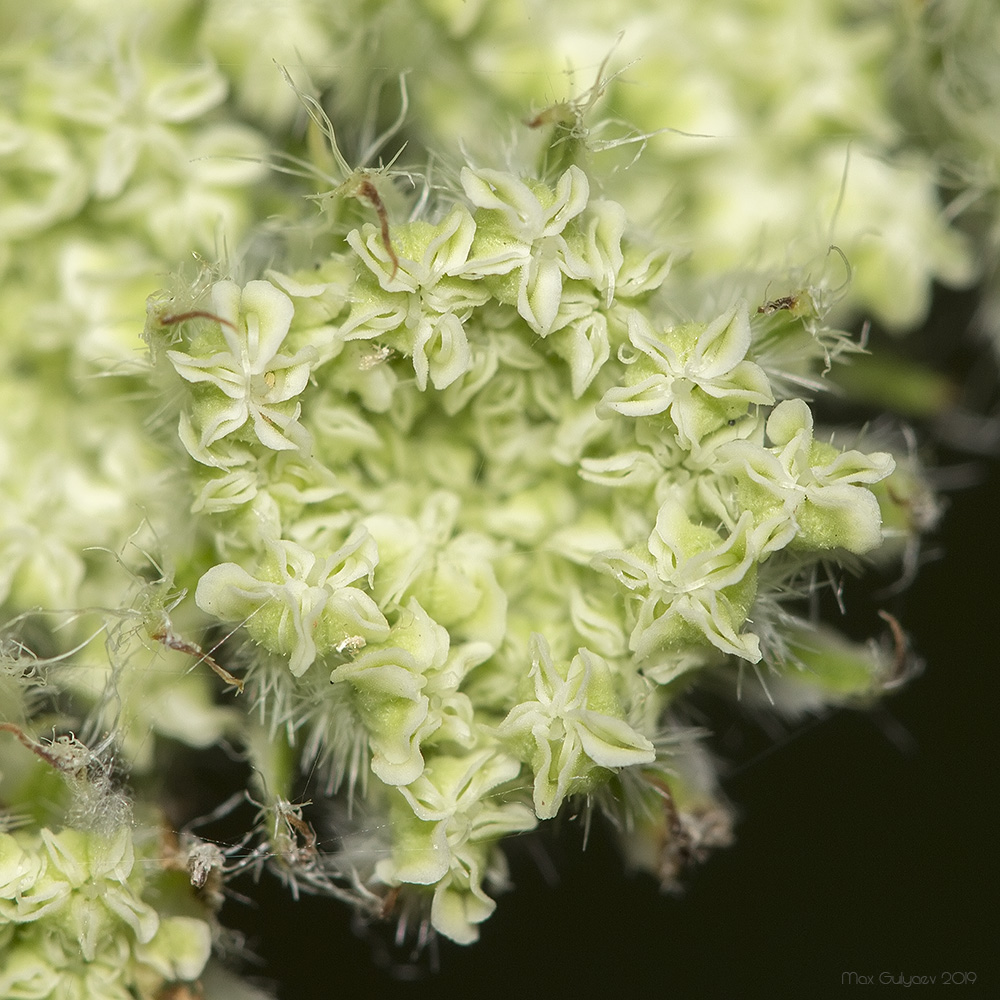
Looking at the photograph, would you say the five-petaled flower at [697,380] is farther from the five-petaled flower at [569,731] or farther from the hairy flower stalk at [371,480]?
the five-petaled flower at [569,731]

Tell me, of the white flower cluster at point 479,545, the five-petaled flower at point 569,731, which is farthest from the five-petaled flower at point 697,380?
the five-petaled flower at point 569,731

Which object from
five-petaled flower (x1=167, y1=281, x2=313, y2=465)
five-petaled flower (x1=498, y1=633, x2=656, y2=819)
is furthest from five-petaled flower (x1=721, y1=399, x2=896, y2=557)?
five-petaled flower (x1=167, y1=281, x2=313, y2=465)

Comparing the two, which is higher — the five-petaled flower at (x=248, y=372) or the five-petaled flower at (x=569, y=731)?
the five-petaled flower at (x=248, y=372)

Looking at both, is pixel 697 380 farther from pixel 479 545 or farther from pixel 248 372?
pixel 248 372

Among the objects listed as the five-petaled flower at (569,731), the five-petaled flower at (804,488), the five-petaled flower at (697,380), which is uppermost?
the five-petaled flower at (697,380)

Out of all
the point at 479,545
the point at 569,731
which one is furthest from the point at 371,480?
the point at 569,731

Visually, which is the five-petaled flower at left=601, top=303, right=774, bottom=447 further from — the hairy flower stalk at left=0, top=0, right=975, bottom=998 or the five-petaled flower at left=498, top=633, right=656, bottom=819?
the five-petaled flower at left=498, top=633, right=656, bottom=819

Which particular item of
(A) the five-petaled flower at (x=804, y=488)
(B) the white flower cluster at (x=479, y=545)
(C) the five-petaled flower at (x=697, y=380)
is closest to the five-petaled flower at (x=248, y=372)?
(B) the white flower cluster at (x=479, y=545)

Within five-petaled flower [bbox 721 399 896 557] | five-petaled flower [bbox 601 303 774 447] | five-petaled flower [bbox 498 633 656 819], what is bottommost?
five-petaled flower [bbox 498 633 656 819]

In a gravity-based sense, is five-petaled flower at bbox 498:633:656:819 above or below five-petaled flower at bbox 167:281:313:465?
below
